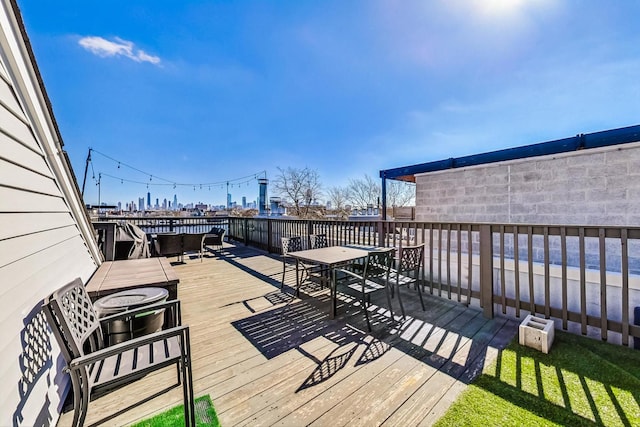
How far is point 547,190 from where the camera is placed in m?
4.43

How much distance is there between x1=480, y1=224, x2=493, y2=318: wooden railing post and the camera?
3057 millimetres

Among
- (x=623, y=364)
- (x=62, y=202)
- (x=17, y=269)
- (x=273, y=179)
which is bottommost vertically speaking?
(x=623, y=364)

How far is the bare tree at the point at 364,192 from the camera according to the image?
19.4 meters

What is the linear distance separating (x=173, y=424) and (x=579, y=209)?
5842mm

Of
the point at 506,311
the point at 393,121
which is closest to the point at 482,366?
the point at 506,311

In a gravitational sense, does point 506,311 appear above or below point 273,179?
below

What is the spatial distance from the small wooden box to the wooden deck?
172 mm

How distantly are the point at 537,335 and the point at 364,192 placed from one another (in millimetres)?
17845

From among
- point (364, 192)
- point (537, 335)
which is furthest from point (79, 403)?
point (364, 192)

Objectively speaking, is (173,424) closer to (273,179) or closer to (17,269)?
(17,269)

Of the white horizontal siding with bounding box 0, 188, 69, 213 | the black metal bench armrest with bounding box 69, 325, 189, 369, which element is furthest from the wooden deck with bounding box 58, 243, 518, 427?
the white horizontal siding with bounding box 0, 188, 69, 213

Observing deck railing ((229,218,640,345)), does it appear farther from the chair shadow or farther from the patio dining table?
the chair shadow

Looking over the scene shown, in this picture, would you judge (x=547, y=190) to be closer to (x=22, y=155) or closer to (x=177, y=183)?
(x=22, y=155)

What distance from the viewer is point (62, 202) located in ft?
6.63
